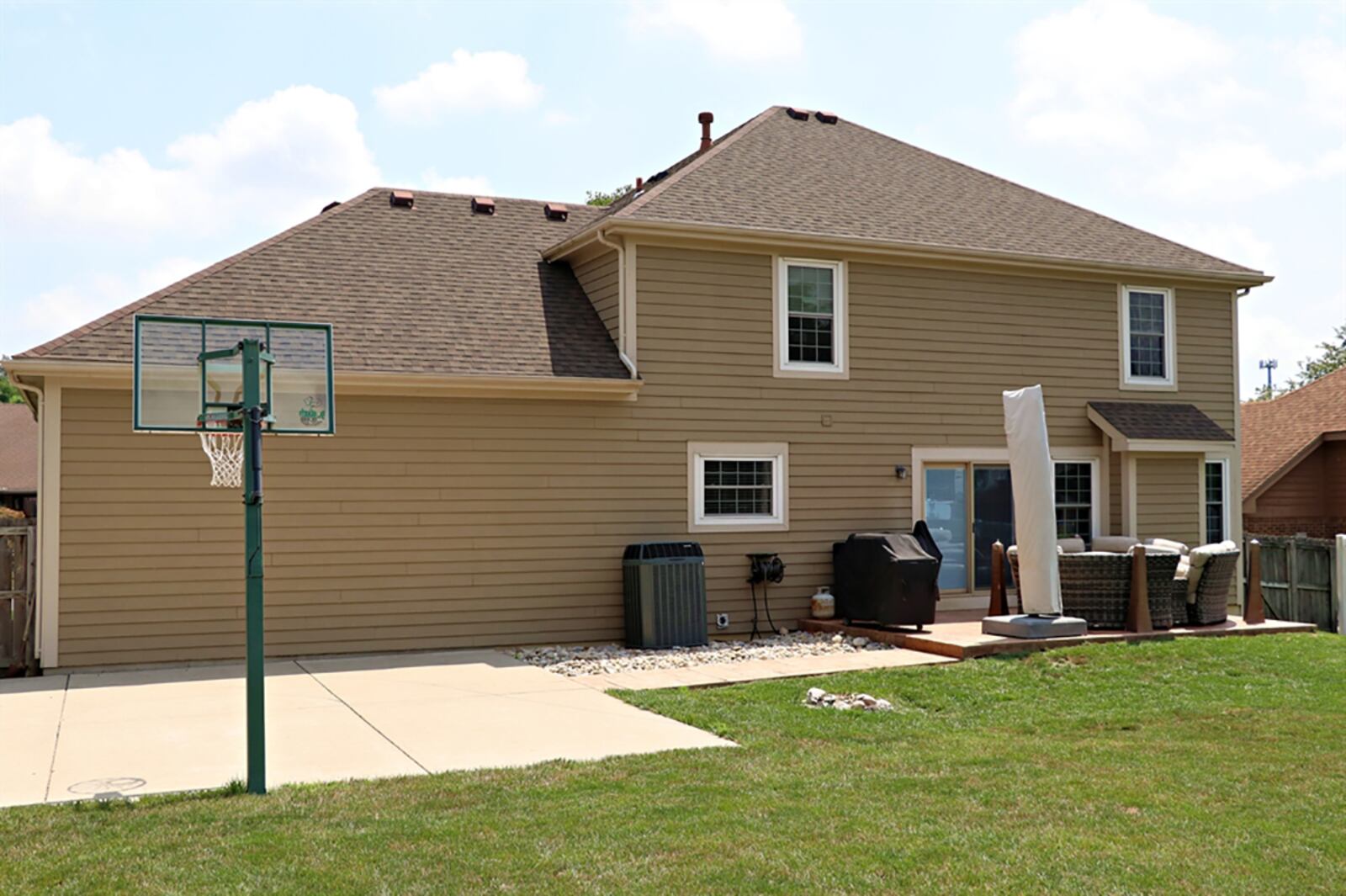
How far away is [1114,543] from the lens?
1559 cm

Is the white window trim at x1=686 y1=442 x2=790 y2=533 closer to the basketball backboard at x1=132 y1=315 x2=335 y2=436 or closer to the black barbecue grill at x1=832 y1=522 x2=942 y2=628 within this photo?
the black barbecue grill at x1=832 y1=522 x2=942 y2=628

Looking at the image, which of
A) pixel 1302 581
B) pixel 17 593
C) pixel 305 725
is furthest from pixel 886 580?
pixel 17 593

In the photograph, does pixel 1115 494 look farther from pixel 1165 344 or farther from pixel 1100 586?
pixel 1100 586

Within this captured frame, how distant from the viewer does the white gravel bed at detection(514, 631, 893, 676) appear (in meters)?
11.9

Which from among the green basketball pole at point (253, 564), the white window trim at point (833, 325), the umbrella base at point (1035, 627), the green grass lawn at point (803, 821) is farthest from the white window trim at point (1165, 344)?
the green basketball pole at point (253, 564)

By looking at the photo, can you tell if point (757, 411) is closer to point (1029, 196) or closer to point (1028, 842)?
point (1029, 196)

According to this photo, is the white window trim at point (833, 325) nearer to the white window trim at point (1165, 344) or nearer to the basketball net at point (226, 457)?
the white window trim at point (1165, 344)

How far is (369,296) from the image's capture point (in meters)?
13.7

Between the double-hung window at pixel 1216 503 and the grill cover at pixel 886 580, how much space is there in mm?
5554

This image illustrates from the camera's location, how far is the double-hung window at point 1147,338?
1656 cm

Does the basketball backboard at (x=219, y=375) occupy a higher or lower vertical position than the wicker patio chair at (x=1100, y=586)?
higher

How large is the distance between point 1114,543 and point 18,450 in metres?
25.6

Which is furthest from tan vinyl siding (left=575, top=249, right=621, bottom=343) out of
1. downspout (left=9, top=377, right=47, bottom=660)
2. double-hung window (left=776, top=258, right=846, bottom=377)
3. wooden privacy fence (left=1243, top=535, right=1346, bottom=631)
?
wooden privacy fence (left=1243, top=535, right=1346, bottom=631)

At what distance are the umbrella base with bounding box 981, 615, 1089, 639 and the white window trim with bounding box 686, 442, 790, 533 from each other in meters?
2.73
